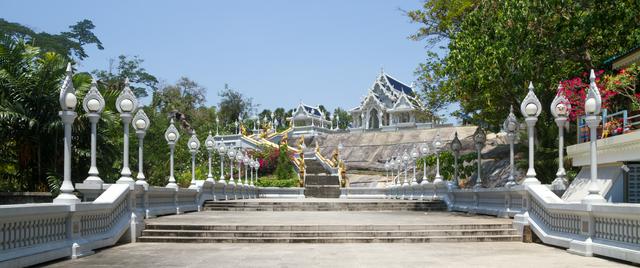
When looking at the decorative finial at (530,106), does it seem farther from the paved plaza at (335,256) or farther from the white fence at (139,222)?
the paved plaza at (335,256)

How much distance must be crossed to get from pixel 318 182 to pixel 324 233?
115 ft

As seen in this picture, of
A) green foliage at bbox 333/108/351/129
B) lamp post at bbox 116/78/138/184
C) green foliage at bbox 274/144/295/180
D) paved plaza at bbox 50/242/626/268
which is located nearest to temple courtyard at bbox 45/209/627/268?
paved plaza at bbox 50/242/626/268

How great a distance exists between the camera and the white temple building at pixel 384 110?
8369 cm

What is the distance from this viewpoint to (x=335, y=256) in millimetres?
11773

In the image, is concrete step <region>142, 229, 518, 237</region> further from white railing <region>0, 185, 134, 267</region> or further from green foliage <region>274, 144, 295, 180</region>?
green foliage <region>274, 144, 295, 180</region>

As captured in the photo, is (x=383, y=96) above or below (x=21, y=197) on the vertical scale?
above

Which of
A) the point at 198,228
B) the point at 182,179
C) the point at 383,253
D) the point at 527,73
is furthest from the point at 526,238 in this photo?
the point at 182,179

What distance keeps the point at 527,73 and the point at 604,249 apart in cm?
1232

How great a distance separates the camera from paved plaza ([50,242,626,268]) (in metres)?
10.6

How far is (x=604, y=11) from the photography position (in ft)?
77.0

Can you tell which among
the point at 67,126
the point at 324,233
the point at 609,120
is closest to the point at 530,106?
the point at 324,233

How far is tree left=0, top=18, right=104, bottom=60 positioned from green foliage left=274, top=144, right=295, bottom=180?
20.8 metres

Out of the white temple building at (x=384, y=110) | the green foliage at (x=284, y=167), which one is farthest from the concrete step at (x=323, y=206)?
the white temple building at (x=384, y=110)

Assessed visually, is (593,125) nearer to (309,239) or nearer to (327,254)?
(327,254)
